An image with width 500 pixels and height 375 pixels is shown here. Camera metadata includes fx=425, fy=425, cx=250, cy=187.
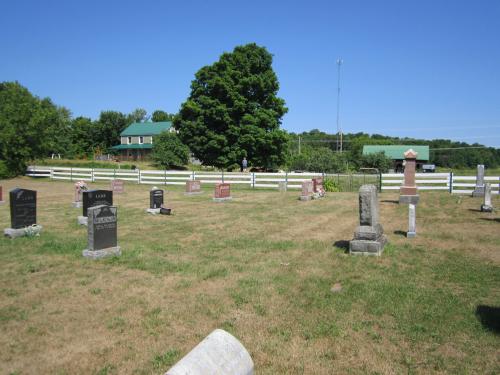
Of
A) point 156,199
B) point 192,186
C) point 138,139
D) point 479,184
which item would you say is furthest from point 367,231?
point 138,139

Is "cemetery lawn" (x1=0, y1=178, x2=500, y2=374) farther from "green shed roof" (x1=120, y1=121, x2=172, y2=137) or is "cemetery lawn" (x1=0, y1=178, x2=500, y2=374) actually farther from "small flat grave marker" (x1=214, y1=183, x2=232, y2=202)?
"green shed roof" (x1=120, y1=121, x2=172, y2=137)

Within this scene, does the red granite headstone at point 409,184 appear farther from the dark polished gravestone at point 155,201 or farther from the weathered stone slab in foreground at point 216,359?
the weathered stone slab in foreground at point 216,359

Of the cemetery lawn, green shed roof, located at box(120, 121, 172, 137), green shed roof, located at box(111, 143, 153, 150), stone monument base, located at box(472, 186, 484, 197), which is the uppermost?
green shed roof, located at box(120, 121, 172, 137)

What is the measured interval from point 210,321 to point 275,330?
985 mm

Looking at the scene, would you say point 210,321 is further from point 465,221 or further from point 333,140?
point 333,140

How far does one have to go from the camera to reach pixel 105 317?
20.8 feet

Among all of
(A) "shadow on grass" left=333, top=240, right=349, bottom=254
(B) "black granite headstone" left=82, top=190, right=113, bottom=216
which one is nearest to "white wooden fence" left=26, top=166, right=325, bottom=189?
(B) "black granite headstone" left=82, top=190, right=113, bottom=216

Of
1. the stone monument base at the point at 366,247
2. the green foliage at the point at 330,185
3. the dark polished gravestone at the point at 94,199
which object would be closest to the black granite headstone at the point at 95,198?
the dark polished gravestone at the point at 94,199

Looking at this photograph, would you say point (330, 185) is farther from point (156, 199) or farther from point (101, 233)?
point (101, 233)

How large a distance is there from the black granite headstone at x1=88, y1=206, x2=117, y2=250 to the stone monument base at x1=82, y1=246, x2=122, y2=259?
9 cm

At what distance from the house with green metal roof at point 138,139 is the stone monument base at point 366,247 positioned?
231ft

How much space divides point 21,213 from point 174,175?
2385 cm

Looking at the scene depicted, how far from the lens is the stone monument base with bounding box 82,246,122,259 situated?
9.55 meters

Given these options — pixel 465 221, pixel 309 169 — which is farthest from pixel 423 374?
pixel 309 169
